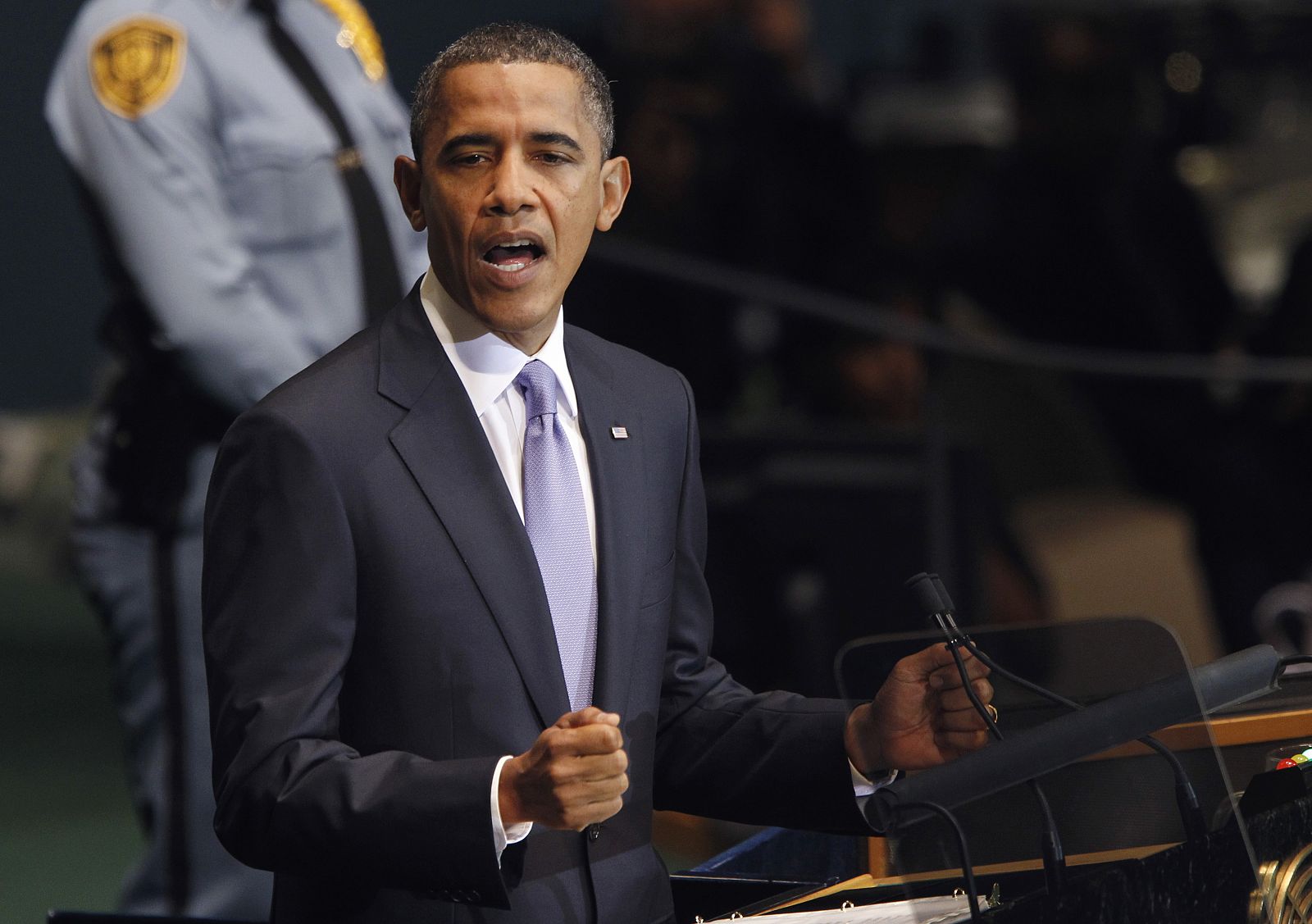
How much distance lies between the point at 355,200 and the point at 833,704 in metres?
1.11

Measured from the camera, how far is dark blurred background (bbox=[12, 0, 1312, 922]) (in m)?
4.02

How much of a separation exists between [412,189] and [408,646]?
330mm

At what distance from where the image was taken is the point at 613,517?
1434 millimetres

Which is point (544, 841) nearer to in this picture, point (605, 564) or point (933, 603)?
point (605, 564)

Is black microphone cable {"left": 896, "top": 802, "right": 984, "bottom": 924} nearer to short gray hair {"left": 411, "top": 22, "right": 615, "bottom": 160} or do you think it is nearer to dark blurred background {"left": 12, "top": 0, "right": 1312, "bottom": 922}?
short gray hair {"left": 411, "top": 22, "right": 615, "bottom": 160}

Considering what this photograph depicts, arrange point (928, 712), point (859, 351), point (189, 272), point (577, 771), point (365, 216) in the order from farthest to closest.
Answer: point (859, 351) < point (365, 216) < point (189, 272) < point (928, 712) < point (577, 771)

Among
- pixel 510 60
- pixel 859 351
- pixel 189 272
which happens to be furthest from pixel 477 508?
pixel 859 351

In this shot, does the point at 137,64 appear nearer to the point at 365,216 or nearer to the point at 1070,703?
the point at 365,216

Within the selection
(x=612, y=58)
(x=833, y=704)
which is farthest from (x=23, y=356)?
(x=833, y=704)

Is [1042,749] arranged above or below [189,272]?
below

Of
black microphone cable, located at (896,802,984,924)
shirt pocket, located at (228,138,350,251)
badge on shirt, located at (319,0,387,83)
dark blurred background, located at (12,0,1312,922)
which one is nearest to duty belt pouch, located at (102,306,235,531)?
shirt pocket, located at (228,138,350,251)

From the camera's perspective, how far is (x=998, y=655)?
1.38 meters

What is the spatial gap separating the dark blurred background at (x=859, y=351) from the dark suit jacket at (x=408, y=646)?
2.40 m

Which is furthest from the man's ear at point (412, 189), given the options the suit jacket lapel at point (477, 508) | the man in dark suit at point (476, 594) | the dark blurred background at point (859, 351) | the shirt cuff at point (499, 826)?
the dark blurred background at point (859, 351)
